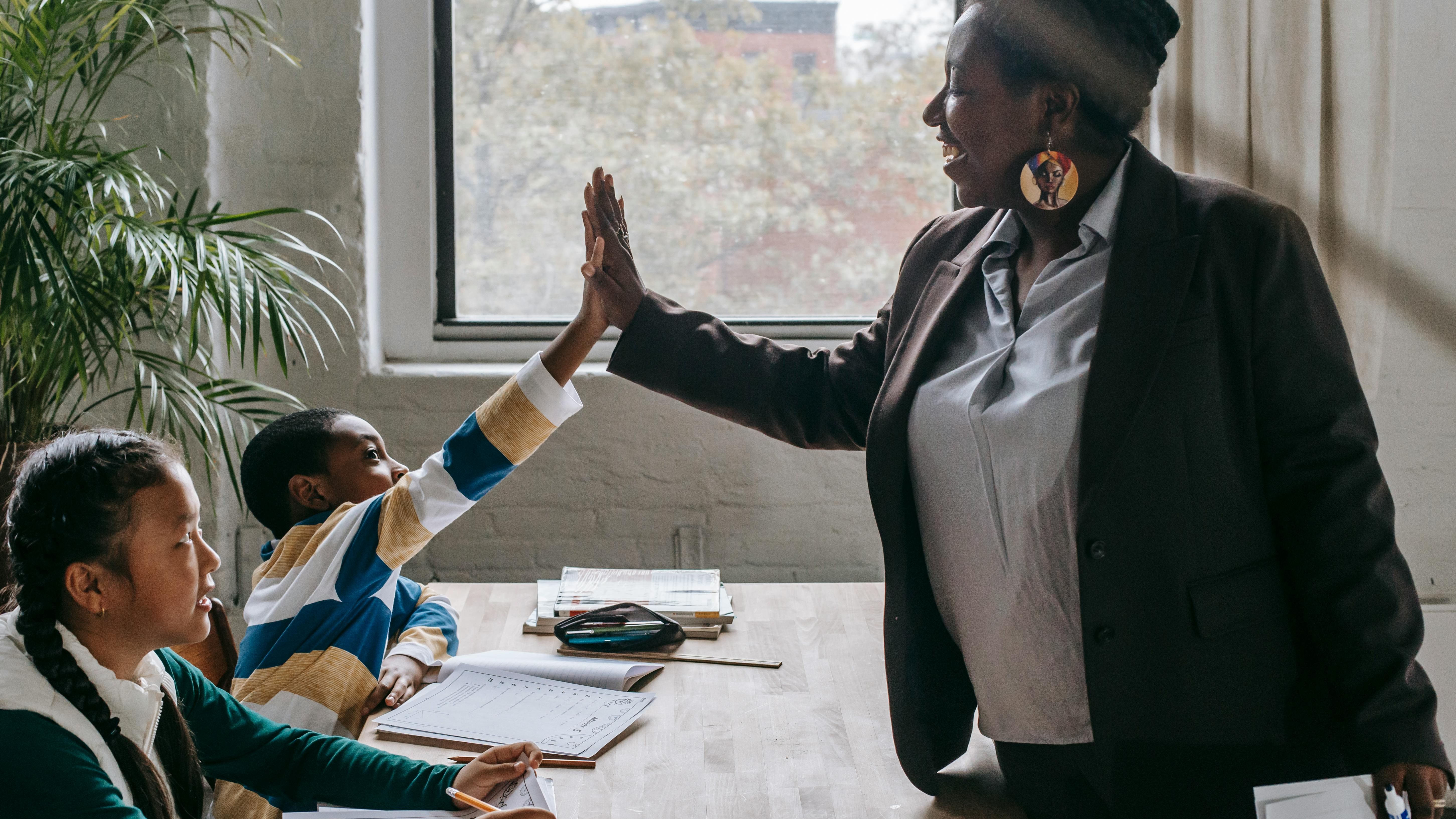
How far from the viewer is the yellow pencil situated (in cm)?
114

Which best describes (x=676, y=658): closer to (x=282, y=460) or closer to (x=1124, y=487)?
(x=282, y=460)

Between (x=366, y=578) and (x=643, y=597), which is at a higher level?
(x=366, y=578)

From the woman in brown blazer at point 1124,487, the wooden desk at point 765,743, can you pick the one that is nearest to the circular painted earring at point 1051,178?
the woman in brown blazer at point 1124,487

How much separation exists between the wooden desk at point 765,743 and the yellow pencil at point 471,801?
0.08 metres

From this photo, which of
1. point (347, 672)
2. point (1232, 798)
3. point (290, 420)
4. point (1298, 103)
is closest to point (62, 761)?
point (347, 672)

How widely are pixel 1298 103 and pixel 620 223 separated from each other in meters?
1.40

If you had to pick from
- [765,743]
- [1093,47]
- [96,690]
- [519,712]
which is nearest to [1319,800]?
[765,743]

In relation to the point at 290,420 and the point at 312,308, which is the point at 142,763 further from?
the point at 312,308

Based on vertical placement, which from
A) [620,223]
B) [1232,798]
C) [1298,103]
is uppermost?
[1298,103]

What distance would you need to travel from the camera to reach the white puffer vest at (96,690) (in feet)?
3.34

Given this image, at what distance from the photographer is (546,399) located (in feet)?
4.90

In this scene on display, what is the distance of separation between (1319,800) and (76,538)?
1179 millimetres

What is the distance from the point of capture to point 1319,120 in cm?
212

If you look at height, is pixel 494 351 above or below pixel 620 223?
below
